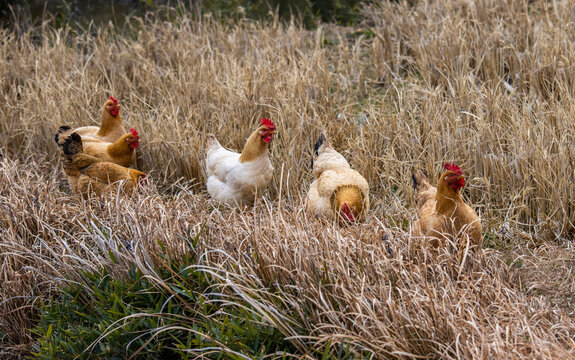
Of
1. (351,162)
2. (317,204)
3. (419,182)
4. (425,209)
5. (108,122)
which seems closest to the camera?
(425,209)

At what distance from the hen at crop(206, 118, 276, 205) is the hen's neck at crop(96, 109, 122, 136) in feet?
3.98

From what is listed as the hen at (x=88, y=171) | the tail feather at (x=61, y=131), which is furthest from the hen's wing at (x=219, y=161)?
the tail feather at (x=61, y=131)

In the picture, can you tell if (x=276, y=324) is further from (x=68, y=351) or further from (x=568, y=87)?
(x=568, y=87)

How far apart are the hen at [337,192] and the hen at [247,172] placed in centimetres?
38

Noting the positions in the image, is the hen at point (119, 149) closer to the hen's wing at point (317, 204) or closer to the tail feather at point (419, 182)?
the hen's wing at point (317, 204)

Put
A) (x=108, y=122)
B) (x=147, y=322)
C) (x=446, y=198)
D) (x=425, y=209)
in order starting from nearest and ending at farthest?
(x=147, y=322) → (x=446, y=198) → (x=425, y=209) → (x=108, y=122)

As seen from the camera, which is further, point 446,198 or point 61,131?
point 61,131

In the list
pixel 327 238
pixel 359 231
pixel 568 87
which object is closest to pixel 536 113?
pixel 568 87

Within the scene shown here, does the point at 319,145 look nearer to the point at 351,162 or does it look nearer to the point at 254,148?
→ the point at 351,162

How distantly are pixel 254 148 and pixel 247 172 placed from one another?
182 mm

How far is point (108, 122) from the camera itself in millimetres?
5074

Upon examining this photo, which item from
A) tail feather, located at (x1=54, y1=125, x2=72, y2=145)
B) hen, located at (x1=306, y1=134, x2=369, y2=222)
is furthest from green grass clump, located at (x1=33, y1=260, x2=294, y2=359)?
tail feather, located at (x1=54, y1=125, x2=72, y2=145)

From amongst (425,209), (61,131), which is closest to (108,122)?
(61,131)

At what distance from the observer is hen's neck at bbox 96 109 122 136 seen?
505 cm
